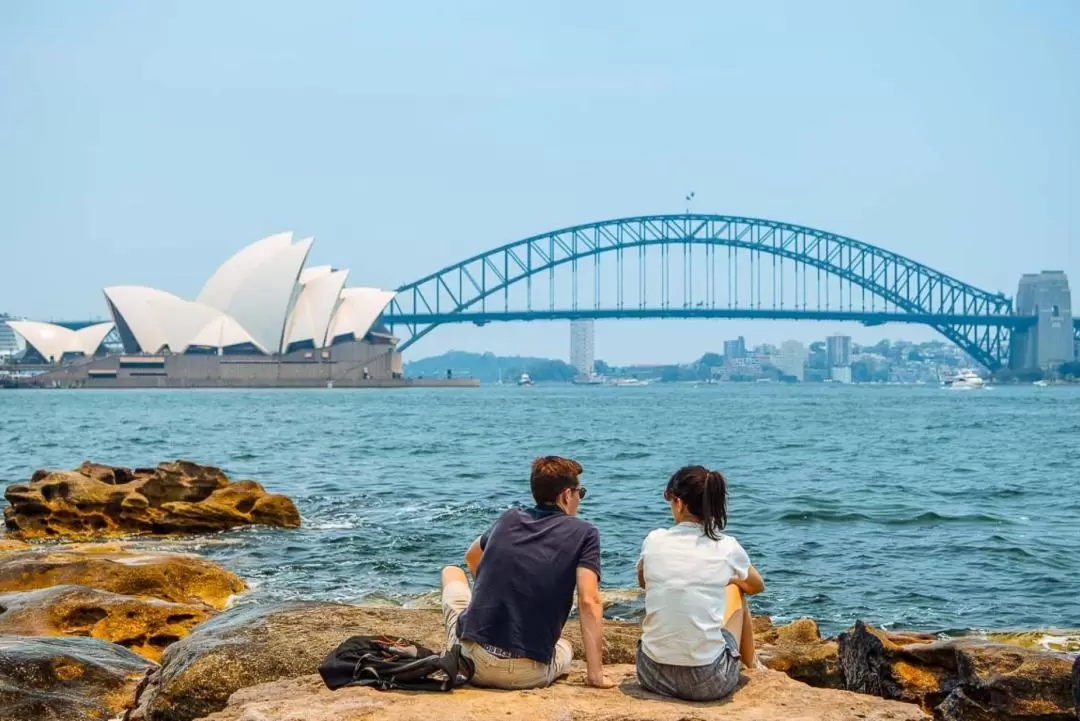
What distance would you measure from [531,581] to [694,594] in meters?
0.47

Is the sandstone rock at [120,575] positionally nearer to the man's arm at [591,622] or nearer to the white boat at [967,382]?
the man's arm at [591,622]

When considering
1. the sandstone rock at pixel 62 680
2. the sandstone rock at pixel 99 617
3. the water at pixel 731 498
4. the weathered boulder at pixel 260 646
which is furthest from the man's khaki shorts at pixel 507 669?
the water at pixel 731 498

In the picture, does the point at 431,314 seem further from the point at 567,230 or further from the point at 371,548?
the point at 371,548

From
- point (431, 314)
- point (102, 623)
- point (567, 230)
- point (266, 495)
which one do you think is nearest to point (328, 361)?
point (431, 314)

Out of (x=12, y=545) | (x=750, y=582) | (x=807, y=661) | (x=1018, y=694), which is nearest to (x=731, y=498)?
(x=12, y=545)

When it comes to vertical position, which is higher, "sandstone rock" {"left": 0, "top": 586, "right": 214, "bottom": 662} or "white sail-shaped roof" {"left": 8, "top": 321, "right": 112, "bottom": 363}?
"white sail-shaped roof" {"left": 8, "top": 321, "right": 112, "bottom": 363}

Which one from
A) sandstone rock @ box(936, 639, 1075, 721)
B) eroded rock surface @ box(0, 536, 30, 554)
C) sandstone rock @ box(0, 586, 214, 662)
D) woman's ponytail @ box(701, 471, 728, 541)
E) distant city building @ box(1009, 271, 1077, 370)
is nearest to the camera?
woman's ponytail @ box(701, 471, 728, 541)

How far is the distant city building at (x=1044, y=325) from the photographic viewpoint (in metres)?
97.7

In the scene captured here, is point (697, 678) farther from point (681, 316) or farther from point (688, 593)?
point (681, 316)

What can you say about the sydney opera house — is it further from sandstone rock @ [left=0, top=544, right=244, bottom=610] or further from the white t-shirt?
the white t-shirt

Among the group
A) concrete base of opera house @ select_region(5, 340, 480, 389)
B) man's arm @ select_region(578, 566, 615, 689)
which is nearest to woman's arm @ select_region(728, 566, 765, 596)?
man's arm @ select_region(578, 566, 615, 689)

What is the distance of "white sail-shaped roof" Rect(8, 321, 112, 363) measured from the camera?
92.8 metres

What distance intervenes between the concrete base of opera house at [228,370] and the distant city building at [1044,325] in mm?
48475

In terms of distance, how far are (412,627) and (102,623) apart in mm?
1833
